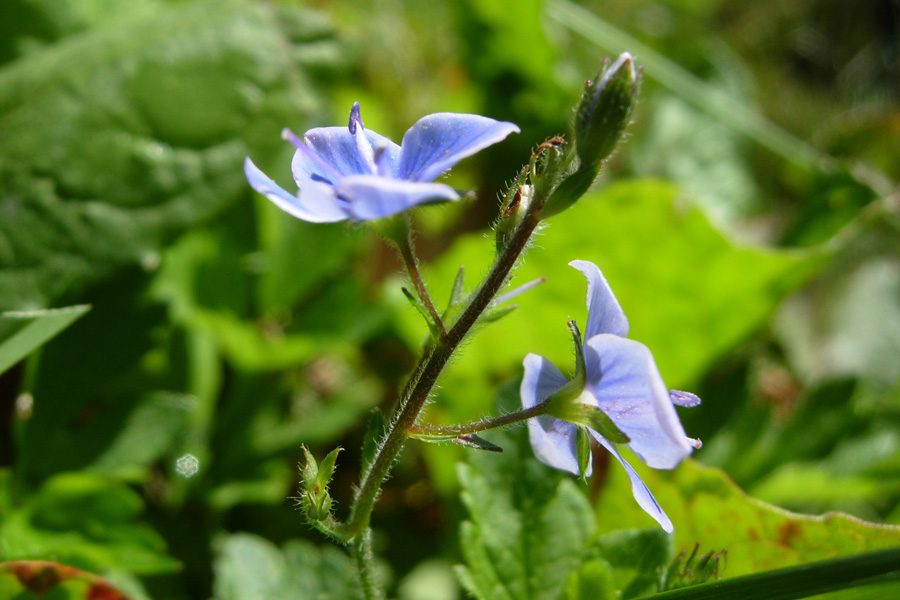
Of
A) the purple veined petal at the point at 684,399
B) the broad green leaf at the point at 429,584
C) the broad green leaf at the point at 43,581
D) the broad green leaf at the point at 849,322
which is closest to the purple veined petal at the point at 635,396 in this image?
the purple veined petal at the point at 684,399

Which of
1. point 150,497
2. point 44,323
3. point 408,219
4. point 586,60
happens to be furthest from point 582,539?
point 586,60

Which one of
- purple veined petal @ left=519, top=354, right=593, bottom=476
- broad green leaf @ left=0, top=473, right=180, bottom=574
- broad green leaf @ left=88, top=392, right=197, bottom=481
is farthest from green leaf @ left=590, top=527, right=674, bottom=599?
broad green leaf @ left=88, top=392, right=197, bottom=481

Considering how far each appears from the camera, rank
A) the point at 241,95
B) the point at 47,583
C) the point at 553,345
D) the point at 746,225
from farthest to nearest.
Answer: the point at 746,225, the point at 553,345, the point at 241,95, the point at 47,583

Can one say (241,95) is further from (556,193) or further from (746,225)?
(746,225)

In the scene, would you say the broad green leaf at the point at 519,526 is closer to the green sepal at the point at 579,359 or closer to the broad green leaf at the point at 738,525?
the broad green leaf at the point at 738,525

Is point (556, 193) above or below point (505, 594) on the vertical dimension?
above
